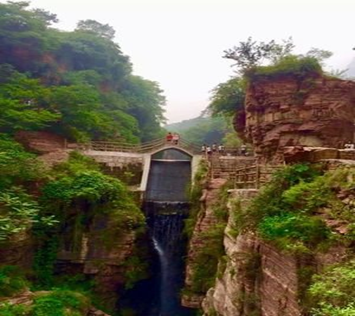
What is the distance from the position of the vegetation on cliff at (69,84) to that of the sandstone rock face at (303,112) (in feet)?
34.2

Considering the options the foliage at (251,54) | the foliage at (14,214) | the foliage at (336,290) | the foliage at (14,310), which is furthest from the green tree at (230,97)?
the foliage at (336,290)

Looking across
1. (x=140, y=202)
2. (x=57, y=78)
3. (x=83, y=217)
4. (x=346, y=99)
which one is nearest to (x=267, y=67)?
(x=346, y=99)

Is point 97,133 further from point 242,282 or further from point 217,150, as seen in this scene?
point 242,282

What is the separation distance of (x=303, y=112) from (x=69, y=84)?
1936 cm

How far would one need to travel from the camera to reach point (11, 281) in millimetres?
13164

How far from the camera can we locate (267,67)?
19.5 metres

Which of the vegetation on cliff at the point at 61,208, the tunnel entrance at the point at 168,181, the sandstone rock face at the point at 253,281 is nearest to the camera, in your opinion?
the sandstone rock face at the point at 253,281

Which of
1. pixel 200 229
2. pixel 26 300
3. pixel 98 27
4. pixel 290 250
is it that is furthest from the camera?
pixel 98 27

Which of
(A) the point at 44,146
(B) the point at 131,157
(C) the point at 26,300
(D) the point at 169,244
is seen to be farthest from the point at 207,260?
(A) the point at 44,146

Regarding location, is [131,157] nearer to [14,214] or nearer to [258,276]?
[14,214]

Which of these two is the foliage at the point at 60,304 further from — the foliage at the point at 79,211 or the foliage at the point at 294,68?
the foliage at the point at 294,68

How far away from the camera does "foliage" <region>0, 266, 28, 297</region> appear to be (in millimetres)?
12680

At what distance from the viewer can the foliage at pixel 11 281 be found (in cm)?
1268

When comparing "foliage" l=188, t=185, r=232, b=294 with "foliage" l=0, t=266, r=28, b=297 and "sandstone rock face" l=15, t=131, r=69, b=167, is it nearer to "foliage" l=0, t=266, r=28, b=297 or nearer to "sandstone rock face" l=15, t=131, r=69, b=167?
"foliage" l=0, t=266, r=28, b=297
